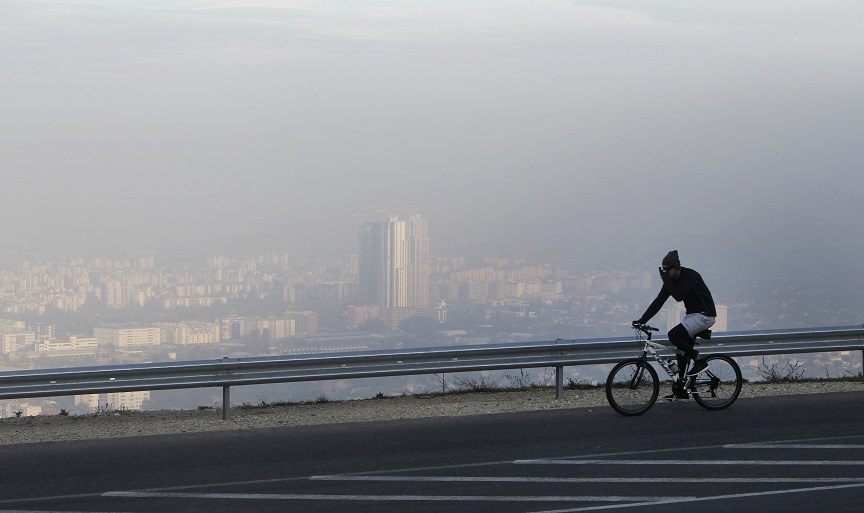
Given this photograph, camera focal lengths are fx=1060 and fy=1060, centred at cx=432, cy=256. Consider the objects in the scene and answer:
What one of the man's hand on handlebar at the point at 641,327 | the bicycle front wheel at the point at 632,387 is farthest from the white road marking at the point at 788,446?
the man's hand on handlebar at the point at 641,327

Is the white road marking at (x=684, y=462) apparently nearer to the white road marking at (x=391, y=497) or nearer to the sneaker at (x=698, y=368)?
the white road marking at (x=391, y=497)

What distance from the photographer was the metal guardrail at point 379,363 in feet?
38.2

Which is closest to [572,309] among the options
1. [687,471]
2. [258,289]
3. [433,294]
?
[433,294]

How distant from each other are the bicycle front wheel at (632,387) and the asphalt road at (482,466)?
7.6 inches

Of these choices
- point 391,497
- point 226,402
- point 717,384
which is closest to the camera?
point 391,497

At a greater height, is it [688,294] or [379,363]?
[688,294]

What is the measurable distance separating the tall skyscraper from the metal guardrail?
2191 centimetres

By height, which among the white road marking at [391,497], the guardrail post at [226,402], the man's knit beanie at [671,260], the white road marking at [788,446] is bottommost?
the white road marking at [391,497]

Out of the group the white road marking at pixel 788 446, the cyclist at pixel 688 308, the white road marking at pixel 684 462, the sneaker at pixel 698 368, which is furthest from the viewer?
the sneaker at pixel 698 368

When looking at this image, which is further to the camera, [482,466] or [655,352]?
[655,352]

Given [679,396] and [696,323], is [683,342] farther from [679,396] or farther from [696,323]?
[679,396]

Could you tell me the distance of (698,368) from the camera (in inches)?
487

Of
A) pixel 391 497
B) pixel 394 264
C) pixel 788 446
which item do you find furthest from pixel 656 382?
pixel 394 264

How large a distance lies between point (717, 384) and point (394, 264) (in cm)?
2817
